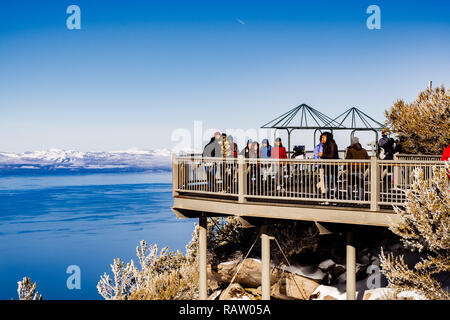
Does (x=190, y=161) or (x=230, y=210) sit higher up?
(x=190, y=161)

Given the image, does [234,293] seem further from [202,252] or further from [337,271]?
[337,271]

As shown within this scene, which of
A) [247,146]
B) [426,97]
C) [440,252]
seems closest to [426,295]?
[440,252]

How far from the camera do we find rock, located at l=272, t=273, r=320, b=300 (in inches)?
699

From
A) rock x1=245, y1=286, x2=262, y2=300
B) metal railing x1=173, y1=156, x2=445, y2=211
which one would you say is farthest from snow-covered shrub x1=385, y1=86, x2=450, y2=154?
rock x1=245, y1=286, x2=262, y2=300

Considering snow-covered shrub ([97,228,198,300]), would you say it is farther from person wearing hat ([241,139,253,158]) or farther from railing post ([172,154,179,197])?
person wearing hat ([241,139,253,158])

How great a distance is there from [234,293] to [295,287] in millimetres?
2373

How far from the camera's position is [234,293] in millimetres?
18859

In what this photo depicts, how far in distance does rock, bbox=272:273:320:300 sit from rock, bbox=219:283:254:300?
45.9 inches

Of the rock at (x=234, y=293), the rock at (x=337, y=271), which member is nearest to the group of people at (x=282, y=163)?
the rock at (x=337, y=271)

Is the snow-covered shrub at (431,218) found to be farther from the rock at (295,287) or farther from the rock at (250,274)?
the rock at (250,274)

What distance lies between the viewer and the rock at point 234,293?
18.7 m
